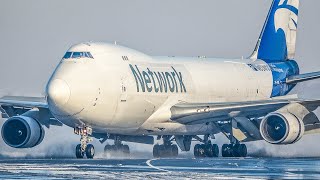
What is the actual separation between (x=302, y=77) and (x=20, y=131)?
15933 mm

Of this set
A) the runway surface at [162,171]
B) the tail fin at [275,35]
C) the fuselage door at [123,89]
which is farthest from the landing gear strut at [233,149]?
Result: the tail fin at [275,35]

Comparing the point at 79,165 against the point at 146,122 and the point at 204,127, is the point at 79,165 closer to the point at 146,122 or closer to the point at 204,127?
the point at 146,122

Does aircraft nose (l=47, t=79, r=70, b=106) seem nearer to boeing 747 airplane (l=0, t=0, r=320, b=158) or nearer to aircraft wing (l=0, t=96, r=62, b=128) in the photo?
boeing 747 airplane (l=0, t=0, r=320, b=158)

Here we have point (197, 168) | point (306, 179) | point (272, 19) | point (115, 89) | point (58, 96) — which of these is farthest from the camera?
point (272, 19)

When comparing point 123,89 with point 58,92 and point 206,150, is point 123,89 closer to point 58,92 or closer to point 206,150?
point 58,92

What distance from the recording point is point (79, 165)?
34469 millimetres

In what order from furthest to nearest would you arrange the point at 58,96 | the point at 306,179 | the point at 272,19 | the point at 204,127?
the point at 272,19, the point at 204,127, the point at 58,96, the point at 306,179

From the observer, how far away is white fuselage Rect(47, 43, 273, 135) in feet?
134

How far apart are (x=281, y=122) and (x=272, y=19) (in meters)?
14.9

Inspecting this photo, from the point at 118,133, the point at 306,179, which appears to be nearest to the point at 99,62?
the point at 118,133

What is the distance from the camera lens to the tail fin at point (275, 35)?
5734cm

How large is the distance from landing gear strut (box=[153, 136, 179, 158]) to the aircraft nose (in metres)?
11.1

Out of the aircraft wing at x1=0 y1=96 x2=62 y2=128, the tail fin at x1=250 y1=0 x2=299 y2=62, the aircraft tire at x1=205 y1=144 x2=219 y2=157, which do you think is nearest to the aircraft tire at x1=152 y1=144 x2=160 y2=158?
the aircraft tire at x1=205 y1=144 x2=219 y2=157

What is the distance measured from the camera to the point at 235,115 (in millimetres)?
46062
